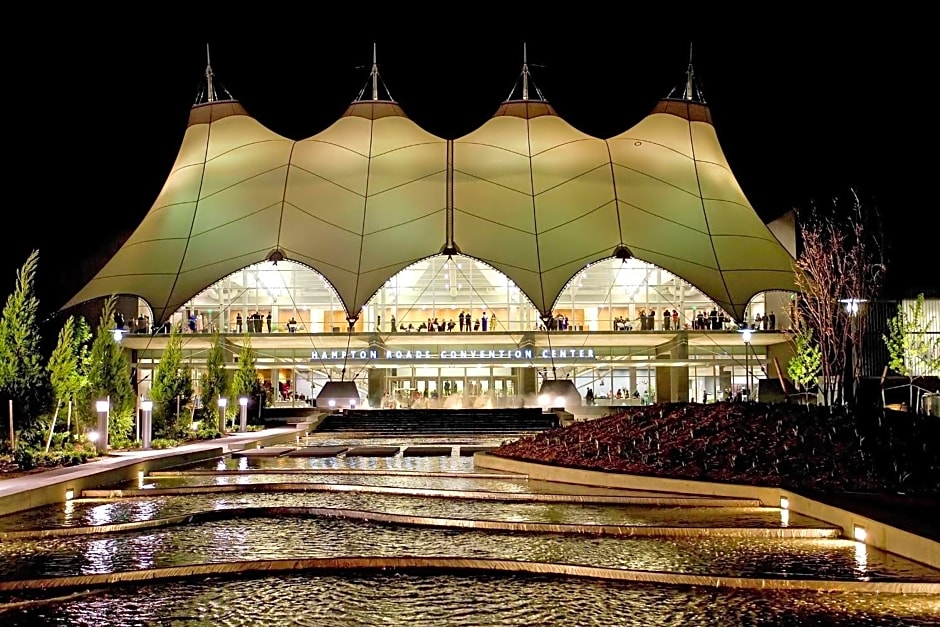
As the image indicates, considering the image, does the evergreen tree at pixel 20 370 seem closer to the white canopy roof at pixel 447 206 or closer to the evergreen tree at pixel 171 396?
the evergreen tree at pixel 171 396

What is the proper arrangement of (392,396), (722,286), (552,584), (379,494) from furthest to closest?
(392,396)
(722,286)
(379,494)
(552,584)

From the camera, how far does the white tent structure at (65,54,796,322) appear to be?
37.2 metres

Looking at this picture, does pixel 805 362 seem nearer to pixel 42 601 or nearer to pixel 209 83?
pixel 42 601

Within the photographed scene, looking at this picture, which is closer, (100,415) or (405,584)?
(405,584)

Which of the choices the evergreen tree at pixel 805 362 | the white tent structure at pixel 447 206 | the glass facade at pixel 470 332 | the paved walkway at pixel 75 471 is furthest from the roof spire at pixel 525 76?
the paved walkway at pixel 75 471

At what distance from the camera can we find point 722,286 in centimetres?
3662

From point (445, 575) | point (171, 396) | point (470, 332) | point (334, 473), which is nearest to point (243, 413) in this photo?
point (171, 396)

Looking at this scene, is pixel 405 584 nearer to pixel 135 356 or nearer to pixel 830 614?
pixel 830 614

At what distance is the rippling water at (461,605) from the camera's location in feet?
21.1

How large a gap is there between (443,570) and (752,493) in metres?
5.48

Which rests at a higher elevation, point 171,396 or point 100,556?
point 171,396

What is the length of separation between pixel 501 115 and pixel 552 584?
1421 inches

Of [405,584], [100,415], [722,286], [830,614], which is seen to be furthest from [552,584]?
[722,286]

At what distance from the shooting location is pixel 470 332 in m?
38.8
